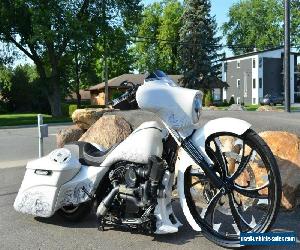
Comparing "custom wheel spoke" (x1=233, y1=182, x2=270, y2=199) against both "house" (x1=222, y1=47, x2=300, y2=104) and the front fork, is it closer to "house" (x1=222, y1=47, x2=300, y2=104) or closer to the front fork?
the front fork

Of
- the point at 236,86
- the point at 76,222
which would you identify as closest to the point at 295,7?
the point at 236,86

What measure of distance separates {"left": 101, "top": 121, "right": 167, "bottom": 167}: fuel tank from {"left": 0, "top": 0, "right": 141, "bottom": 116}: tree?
28.7 m

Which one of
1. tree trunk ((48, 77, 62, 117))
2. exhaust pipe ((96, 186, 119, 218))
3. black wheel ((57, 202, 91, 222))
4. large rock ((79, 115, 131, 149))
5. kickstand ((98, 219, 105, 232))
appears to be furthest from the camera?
tree trunk ((48, 77, 62, 117))

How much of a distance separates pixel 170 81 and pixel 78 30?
2920 cm

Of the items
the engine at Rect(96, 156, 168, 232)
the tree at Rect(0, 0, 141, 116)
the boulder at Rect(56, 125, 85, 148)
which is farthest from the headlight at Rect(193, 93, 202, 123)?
the tree at Rect(0, 0, 141, 116)

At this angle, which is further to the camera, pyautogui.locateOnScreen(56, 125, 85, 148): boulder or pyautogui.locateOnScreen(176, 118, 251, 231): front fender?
pyautogui.locateOnScreen(56, 125, 85, 148): boulder

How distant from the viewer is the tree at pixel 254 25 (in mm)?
85844

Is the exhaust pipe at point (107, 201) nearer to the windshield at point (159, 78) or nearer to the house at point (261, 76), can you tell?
the windshield at point (159, 78)

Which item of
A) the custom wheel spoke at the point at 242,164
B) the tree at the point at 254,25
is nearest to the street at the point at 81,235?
the custom wheel spoke at the point at 242,164

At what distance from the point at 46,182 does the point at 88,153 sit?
525mm

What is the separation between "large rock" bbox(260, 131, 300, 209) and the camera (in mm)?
5746

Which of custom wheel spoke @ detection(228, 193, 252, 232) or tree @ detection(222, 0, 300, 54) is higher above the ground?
tree @ detection(222, 0, 300, 54)

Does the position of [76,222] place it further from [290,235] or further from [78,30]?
[78,30]

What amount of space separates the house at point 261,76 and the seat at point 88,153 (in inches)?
2464
